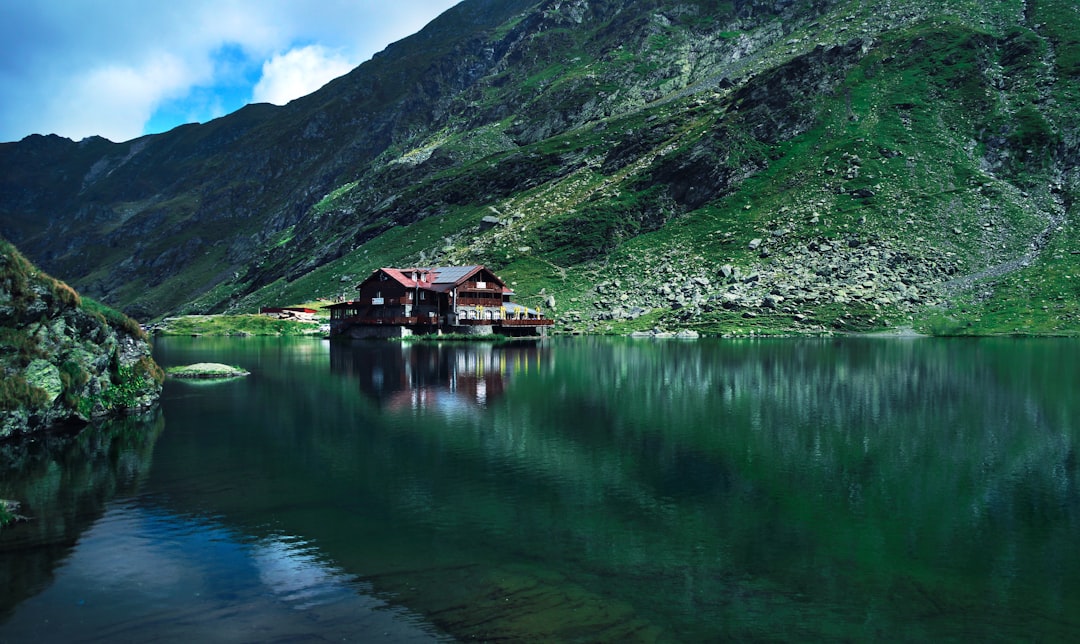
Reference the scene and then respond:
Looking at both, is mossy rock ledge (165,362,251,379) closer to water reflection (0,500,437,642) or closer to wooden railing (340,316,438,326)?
water reflection (0,500,437,642)

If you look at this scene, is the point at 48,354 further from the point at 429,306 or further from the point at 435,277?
the point at 435,277

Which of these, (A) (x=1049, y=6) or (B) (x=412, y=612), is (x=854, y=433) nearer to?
(B) (x=412, y=612)

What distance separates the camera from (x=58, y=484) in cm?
2872

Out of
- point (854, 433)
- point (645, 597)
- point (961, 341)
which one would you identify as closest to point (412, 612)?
point (645, 597)

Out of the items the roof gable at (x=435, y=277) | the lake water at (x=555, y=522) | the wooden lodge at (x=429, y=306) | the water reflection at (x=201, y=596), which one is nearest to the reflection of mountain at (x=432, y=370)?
the lake water at (x=555, y=522)

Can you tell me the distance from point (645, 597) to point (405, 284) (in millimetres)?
128025

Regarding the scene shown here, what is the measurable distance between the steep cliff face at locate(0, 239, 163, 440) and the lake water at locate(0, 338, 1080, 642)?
192 cm

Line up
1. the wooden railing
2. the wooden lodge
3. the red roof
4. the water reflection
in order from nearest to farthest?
the water reflection < the wooden lodge < the red roof < the wooden railing

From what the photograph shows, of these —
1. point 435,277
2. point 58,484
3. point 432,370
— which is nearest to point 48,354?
point 58,484

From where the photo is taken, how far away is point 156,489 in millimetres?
28578

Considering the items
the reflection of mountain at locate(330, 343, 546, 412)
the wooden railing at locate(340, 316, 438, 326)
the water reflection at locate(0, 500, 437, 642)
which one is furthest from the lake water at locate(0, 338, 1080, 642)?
the wooden railing at locate(340, 316, 438, 326)

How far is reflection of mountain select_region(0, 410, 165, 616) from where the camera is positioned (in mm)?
19750

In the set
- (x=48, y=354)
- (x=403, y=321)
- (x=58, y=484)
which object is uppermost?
(x=403, y=321)

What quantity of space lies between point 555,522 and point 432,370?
54.5 metres
